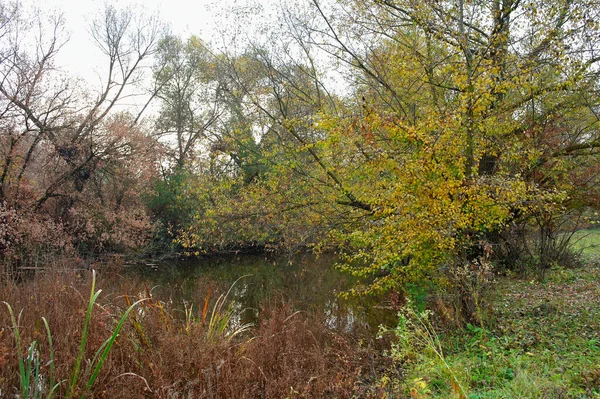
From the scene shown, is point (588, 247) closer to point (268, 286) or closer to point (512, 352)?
point (512, 352)

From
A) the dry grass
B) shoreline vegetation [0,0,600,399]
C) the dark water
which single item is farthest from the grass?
the dry grass

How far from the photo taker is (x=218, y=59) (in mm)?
9758

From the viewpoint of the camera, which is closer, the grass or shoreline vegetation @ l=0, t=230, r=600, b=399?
shoreline vegetation @ l=0, t=230, r=600, b=399

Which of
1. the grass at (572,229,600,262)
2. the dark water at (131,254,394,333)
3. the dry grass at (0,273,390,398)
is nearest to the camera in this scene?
the dry grass at (0,273,390,398)

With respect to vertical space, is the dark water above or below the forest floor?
below

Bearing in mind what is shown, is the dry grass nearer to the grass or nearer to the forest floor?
the forest floor

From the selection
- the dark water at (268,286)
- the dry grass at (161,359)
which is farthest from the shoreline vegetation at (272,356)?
the dark water at (268,286)

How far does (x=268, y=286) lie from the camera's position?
492 inches

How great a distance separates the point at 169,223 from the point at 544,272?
14942 mm

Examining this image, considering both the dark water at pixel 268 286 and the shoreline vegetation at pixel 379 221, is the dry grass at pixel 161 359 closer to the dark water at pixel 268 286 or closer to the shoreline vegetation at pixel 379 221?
the shoreline vegetation at pixel 379 221

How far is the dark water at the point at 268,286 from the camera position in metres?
8.58

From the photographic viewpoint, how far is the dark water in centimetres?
858

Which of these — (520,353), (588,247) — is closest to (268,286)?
(520,353)

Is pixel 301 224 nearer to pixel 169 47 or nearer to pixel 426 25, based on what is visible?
pixel 426 25
